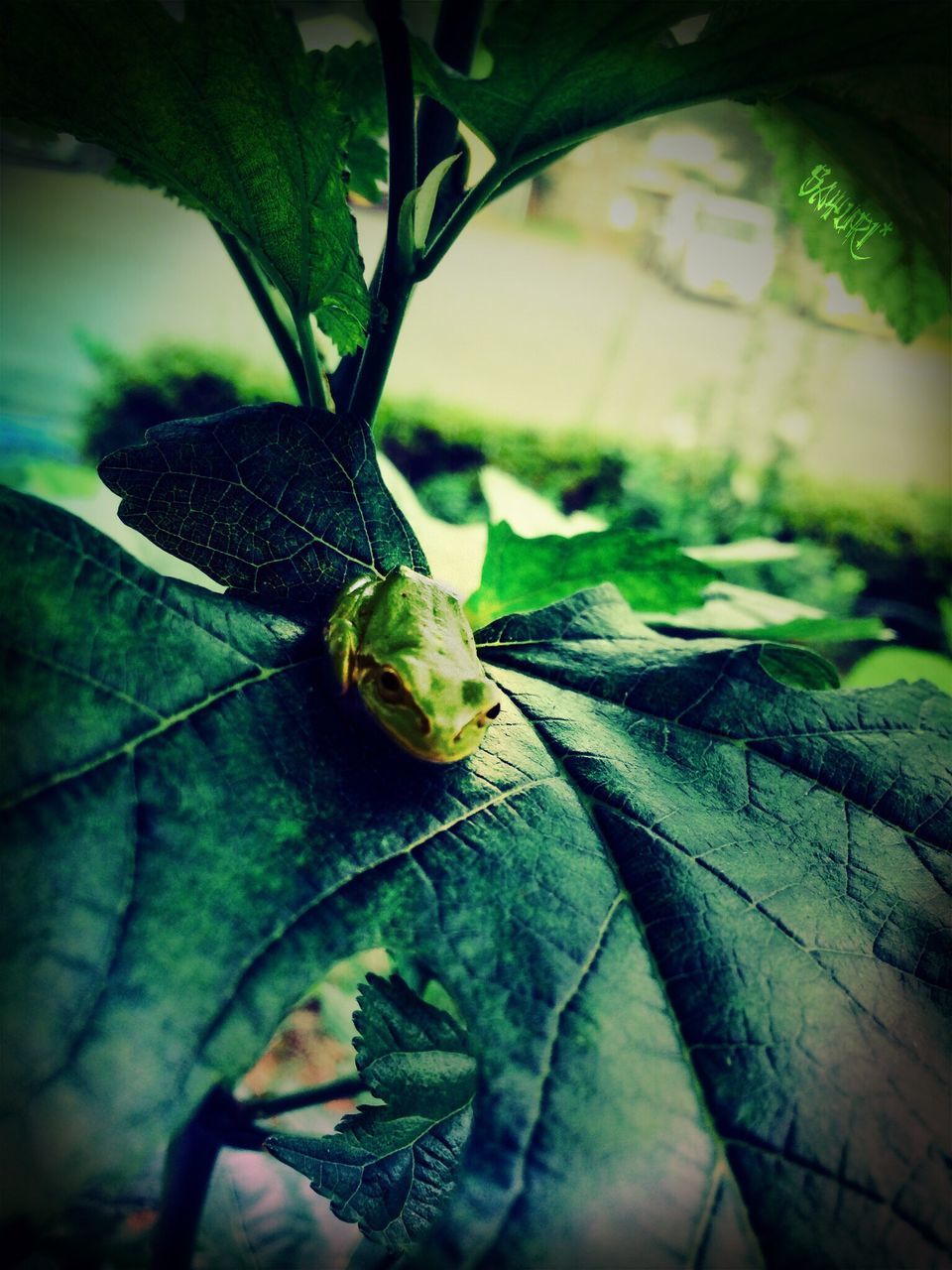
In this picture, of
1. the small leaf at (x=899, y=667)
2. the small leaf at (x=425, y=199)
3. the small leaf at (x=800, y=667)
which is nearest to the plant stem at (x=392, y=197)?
the small leaf at (x=425, y=199)

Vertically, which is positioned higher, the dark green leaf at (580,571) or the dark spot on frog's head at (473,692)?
the dark green leaf at (580,571)

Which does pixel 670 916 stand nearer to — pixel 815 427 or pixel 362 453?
pixel 362 453

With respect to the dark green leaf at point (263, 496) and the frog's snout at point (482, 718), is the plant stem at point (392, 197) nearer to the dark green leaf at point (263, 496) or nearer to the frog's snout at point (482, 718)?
the dark green leaf at point (263, 496)

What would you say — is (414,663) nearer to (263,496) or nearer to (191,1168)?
(263,496)

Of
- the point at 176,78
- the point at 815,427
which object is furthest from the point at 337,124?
the point at 815,427

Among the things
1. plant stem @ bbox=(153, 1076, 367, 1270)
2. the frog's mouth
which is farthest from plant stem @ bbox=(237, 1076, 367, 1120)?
the frog's mouth
